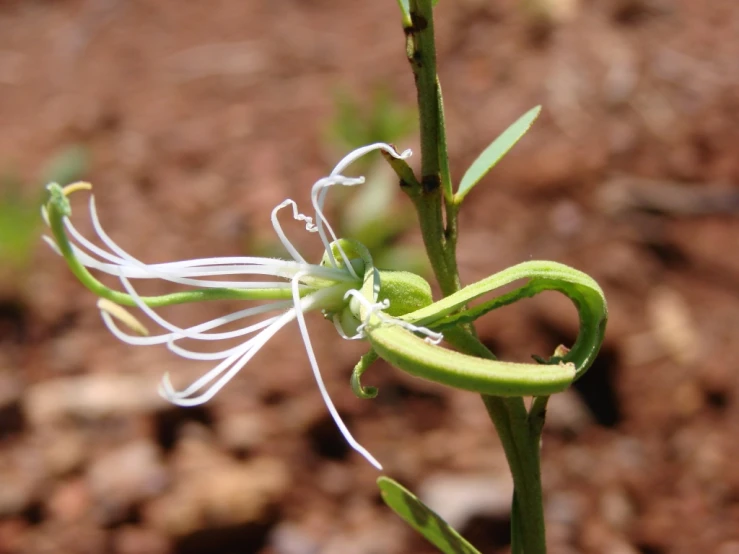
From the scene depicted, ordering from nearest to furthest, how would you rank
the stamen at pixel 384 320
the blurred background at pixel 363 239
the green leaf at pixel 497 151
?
the stamen at pixel 384 320 → the green leaf at pixel 497 151 → the blurred background at pixel 363 239

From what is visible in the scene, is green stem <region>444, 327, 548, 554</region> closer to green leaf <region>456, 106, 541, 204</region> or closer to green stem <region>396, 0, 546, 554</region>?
green stem <region>396, 0, 546, 554</region>

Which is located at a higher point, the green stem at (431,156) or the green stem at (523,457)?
the green stem at (431,156)

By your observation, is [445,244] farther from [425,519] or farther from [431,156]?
[425,519]

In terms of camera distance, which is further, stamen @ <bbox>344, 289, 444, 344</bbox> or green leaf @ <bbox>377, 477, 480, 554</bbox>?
green leaf @ <bbox>377, 477, 480, 554</bbox>

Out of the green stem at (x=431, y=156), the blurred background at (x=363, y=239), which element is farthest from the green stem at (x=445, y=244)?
the blurred background at (x=363, y=239)

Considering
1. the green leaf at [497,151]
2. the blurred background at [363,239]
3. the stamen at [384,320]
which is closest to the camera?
the stamen at [384,320]

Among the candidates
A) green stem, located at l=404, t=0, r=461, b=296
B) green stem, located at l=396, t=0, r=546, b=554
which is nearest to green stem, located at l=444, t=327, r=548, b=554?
green stem, located at l=396, t=0, r=546, b=554

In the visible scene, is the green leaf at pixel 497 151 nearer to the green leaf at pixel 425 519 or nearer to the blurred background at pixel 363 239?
the green leaf at pixel 425 519
